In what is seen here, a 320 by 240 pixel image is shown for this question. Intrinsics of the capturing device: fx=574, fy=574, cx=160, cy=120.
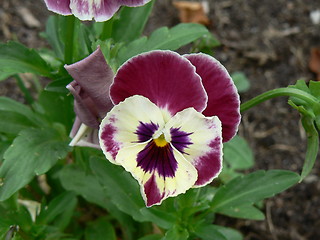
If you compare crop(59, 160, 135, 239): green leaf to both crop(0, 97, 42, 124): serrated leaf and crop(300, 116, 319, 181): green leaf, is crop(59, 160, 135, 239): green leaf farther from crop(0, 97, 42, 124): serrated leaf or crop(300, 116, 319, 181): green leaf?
crop(300, 116, 319, 181): green leaf

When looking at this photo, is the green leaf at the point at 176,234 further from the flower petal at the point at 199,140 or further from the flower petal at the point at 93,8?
the flower petal at the point at 93,8

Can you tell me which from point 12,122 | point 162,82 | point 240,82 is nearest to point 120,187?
point 12,122

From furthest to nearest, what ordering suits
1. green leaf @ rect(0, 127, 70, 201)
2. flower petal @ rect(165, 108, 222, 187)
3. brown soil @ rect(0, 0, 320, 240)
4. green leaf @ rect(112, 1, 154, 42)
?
1. brown soil @ rect(0, 0, 320, 240)
2. green leaf @ rect(112, 1, 154, 42)
3. green leaf @ rect(0, 127, 70, 201)
4. flower petal @ rect(165, 108, 222, 187)

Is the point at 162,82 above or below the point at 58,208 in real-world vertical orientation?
above

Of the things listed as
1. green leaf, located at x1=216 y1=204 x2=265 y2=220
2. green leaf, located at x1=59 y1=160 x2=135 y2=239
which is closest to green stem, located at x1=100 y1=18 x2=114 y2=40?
green leaf, located at x1=59 y1=160 x2=135 y2=239

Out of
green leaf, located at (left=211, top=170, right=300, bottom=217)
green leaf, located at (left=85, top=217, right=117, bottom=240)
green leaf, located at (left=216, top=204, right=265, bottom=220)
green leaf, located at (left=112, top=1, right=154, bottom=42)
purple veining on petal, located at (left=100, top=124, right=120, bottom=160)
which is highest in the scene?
purple veining on petal, located at (left=100, top=124, right=120, bottom=160)

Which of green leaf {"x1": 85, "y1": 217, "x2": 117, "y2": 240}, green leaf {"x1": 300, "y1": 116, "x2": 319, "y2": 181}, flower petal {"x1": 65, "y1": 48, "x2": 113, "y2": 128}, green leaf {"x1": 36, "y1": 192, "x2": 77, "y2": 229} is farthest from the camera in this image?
green leaf {"x1": 85, "y1": 217, "x2": 117, "y2": 240}

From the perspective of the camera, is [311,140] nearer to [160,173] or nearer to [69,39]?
[160,173]
